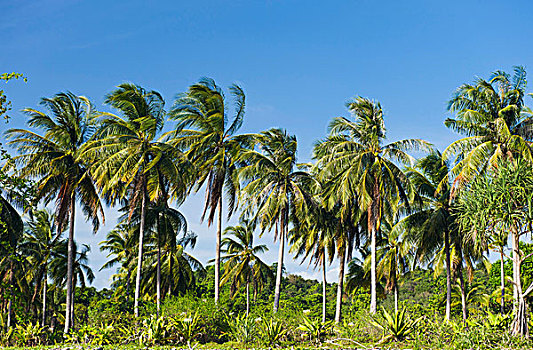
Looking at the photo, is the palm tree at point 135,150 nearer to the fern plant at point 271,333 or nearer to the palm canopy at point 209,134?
the palm canopy at point 209,134

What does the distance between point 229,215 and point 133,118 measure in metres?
6.47

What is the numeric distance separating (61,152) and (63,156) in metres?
0.26

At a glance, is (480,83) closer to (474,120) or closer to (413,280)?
(474,120)

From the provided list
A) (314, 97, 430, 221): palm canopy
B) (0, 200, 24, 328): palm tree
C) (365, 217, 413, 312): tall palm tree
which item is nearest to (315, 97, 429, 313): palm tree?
(314, 97, 430, 221): palm canopy

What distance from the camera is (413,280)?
A: 59719 mm

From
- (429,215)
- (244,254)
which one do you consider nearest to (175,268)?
(244,254)

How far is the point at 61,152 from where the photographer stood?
984 inches

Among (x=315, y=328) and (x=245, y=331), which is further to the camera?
(x=315, y=328)

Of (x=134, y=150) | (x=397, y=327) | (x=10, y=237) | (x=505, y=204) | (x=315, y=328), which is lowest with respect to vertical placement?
(x=315, y=328)

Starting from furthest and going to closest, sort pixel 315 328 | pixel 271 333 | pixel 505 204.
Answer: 1. pixel 505 204
2. pixel 315 328
3. pixel 271 333

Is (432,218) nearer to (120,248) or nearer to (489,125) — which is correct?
(489,125)

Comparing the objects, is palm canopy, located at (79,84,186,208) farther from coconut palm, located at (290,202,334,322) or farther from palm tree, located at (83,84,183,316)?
coconut palm, located at (290,202,334,322)

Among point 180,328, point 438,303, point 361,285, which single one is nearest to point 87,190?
point 180,328

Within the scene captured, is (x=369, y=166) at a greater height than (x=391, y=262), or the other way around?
(x=369, y=166)
